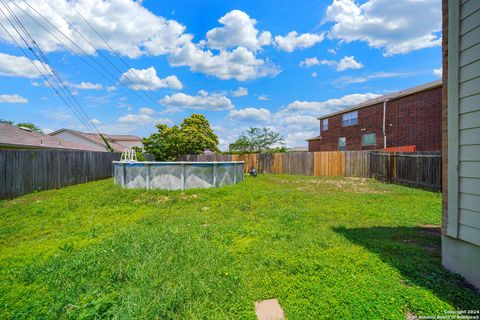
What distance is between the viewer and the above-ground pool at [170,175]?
878cm

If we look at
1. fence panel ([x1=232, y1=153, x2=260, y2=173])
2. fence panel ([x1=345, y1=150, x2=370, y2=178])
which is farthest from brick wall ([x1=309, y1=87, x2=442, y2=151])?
fence panel ([x1=232, y1=153, x2=260, y2=173])

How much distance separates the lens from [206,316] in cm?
207

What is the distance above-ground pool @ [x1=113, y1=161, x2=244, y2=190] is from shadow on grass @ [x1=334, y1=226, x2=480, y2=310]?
229 inches

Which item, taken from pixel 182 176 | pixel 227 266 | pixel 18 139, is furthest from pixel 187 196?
pixel 18 139

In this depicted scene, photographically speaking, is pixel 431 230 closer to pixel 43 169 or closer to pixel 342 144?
pixel 43 169

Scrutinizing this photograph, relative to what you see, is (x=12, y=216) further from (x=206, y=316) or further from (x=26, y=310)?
(x=206, y=316)

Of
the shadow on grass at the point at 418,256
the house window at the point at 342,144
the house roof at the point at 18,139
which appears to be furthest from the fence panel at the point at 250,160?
the shadow on grass at the point at 418,256

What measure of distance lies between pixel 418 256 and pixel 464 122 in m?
1.80

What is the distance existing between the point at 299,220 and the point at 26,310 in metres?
4.29

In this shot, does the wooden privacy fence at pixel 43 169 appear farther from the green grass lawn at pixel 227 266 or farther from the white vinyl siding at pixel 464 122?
the white vinyl siding at pixel 464 122

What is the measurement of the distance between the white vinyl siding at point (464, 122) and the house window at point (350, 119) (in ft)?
67.3

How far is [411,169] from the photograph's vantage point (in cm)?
995

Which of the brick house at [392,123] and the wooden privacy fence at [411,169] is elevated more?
the brick house at [392,123]

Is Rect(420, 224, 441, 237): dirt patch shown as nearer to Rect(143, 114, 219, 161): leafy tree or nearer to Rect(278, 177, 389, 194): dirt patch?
Rect(278, 177, 389, 194): dirt patch
